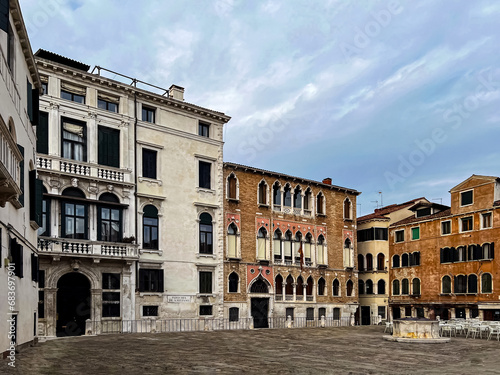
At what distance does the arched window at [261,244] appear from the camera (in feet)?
133

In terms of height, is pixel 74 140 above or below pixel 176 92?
below

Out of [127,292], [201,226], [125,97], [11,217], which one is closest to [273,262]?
[201,226]

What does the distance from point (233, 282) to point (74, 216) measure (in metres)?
13.3

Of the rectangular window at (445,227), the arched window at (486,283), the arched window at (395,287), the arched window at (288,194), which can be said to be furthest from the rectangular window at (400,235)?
the arched window at (288,194)

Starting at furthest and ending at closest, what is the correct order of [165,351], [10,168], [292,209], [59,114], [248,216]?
[292,209] < [248,216] < [59,114] < [165,351] < [10,168]

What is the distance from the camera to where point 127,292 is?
105 ft

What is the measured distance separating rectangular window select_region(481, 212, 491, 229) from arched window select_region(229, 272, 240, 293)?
2005cm

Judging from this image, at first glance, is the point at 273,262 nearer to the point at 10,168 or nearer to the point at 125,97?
the point at 125,97

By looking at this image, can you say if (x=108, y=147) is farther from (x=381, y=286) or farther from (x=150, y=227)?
(x=381, y=286)

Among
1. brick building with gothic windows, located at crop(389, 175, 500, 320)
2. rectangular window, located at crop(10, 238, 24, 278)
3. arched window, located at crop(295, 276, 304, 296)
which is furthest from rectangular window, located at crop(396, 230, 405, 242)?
rectangular window, located at crop(10, 238, 24, 278)

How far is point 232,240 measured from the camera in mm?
39031

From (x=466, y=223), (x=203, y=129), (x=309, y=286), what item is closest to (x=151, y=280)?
(x=203, y=129)

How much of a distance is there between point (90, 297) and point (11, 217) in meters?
15.1

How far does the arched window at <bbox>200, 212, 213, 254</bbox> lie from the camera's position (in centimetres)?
3716
